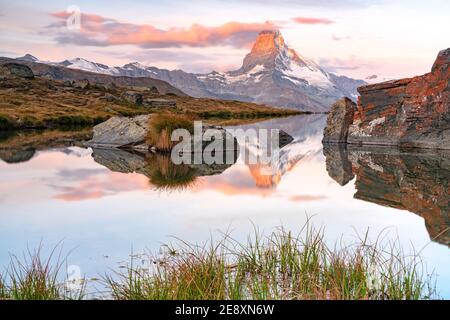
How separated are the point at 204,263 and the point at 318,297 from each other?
4.71 ft

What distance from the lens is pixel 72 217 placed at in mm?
10656

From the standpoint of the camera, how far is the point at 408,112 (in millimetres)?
25062

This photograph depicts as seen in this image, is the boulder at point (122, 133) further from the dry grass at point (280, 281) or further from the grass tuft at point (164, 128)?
the dry grass at point (280, 281)

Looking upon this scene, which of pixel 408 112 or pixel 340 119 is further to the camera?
pixel 340 119

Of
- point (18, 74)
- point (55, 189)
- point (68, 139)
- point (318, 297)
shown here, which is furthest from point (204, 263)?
point (18, 74)

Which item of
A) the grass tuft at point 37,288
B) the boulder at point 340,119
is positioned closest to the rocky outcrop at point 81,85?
the boulder at point 340,119

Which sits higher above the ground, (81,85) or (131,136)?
(81,85)

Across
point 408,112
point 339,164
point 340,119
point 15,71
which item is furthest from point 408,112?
point 15,71

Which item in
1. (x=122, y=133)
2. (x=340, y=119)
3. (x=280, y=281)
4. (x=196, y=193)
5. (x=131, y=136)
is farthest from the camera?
(x=340, y=119)

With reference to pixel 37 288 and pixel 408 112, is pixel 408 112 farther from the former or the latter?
pixel 37 288

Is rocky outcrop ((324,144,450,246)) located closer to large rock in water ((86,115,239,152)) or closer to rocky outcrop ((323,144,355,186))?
rocky outcrop ((323,144,355,186))

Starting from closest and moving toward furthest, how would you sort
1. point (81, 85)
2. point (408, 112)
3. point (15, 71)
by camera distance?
point (408, 112), point (81, 85), point (15, 71)

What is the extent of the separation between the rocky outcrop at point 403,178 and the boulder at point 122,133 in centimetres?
887

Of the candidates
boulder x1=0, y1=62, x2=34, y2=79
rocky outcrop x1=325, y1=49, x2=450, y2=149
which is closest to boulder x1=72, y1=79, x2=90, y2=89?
boulder x1=0, y1=62, x2=34, y2=79
